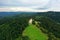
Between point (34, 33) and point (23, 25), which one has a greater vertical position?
point (23, 25)

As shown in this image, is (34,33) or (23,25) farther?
(23,25)

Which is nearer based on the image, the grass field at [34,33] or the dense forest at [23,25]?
the grass field at [34,33]

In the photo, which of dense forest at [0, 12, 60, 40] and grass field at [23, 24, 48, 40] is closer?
grass field at [23, 24, 48, 40]

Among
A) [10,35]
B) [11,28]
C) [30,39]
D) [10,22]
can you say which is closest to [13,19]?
[10,22]
